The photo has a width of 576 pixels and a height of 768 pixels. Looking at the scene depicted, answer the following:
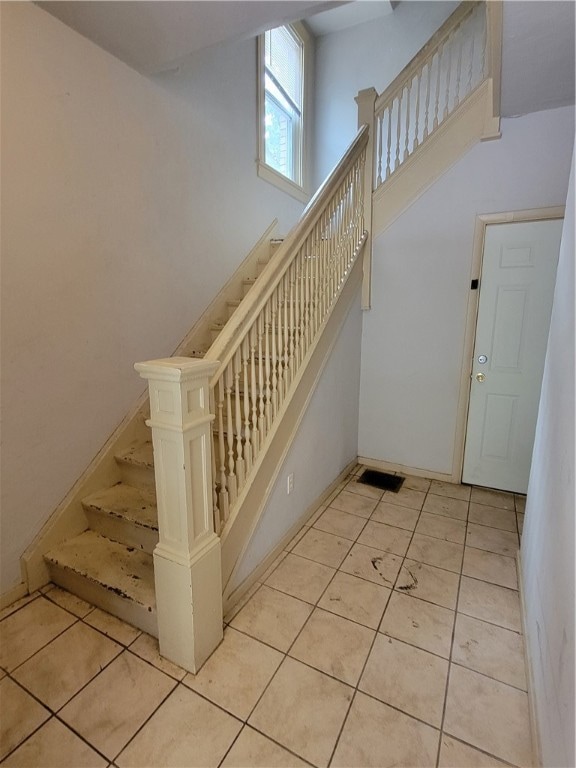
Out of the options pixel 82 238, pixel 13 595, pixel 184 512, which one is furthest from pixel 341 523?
pixel 82 238

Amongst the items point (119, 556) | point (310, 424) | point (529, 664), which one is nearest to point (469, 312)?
point (310, 424)

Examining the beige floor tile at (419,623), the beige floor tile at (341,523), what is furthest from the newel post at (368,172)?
the beige floor tile at (419,623)

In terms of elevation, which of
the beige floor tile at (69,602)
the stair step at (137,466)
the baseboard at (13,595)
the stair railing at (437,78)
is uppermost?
the stair railing at (437,78)

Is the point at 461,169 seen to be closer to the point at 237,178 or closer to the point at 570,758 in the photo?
the point at 237,178

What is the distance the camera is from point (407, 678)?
1438 mm

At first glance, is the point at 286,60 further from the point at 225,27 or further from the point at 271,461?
the point at 271,461

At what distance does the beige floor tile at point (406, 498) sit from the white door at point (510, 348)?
1.78 ft

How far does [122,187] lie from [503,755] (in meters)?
3.03

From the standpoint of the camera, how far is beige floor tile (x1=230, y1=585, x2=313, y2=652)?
5.31 ft

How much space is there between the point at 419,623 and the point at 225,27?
286 centimetres

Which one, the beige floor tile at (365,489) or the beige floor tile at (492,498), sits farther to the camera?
the beige floor tile at (365,489)

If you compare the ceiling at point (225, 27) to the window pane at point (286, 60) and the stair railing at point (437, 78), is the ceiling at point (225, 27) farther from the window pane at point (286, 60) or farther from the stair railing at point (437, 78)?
the window pane at point (286, 60)

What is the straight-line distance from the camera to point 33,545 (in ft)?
6.13

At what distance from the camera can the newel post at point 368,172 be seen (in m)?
2.88
